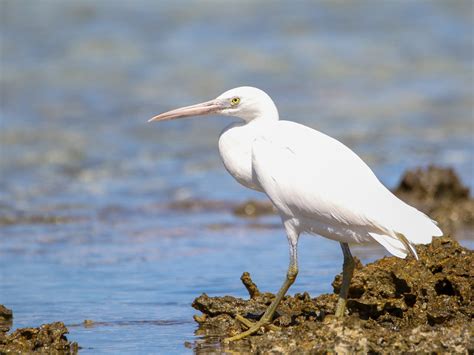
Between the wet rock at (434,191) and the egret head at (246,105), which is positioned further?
the wet rock at (434,191)

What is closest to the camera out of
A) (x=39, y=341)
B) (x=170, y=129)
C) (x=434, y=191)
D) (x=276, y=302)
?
(x=39, y=341)

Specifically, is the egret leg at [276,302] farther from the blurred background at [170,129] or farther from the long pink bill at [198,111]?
the long pink bill at [198,111]

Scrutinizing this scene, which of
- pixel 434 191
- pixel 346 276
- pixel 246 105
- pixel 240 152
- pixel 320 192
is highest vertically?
pixel 434 191

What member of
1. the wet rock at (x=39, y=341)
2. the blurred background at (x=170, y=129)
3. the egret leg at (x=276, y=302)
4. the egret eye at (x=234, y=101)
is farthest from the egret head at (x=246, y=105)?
the wet rock at (x=39, y=341)

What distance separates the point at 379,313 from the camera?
5961mm

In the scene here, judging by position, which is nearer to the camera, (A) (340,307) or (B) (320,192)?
(B) (320,192)

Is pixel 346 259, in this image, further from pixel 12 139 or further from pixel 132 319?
pixel 12 139

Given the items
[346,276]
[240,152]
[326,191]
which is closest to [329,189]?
[326,191]

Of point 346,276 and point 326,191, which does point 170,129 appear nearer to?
point 346,276

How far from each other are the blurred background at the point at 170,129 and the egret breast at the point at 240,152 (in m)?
0.99

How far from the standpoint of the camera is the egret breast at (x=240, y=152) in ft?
20.5

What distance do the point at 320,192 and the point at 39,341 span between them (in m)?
1.80

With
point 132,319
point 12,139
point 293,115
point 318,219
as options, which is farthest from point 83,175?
point 318,219

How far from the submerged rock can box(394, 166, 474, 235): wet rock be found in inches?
156
